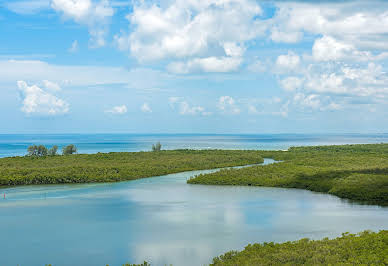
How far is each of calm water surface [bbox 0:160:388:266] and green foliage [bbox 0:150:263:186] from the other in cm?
385

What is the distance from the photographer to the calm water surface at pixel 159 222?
16.0 meters

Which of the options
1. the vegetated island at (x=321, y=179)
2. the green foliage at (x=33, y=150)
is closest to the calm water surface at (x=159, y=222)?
the vegetated island at (x=321, y=179)

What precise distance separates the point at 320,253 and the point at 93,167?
95.0 ft

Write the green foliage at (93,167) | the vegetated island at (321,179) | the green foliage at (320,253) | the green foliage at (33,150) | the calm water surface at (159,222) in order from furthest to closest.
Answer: the green foliage at (33,150), the green foliage at (93,167), the vegetated island at (321,179), the calm water surface at (159,222), the green foliage at (320,253)

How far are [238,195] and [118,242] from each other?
12604 millimetres

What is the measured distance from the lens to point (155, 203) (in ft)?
Answer: 84.9

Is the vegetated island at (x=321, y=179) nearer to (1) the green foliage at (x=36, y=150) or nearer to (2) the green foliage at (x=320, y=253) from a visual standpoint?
(2) the green foliage at (x=320, y=253)

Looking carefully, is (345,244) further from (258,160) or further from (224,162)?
(258,160)

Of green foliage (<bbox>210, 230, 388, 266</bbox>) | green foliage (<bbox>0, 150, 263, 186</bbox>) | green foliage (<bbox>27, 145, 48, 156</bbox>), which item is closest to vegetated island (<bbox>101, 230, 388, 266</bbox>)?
green foliage (<bbox>210, 230, 388, 266</bbox>)

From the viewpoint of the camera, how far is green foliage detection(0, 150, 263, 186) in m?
34.6

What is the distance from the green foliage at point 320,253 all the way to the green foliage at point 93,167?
77.2 feet

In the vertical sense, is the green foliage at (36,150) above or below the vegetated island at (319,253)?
above

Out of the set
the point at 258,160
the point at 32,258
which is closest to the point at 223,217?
the point at 32,258

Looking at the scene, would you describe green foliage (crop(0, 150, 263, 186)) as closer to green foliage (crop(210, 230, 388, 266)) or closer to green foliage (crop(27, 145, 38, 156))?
green foliage (crop(27, 145, 38, 156))
